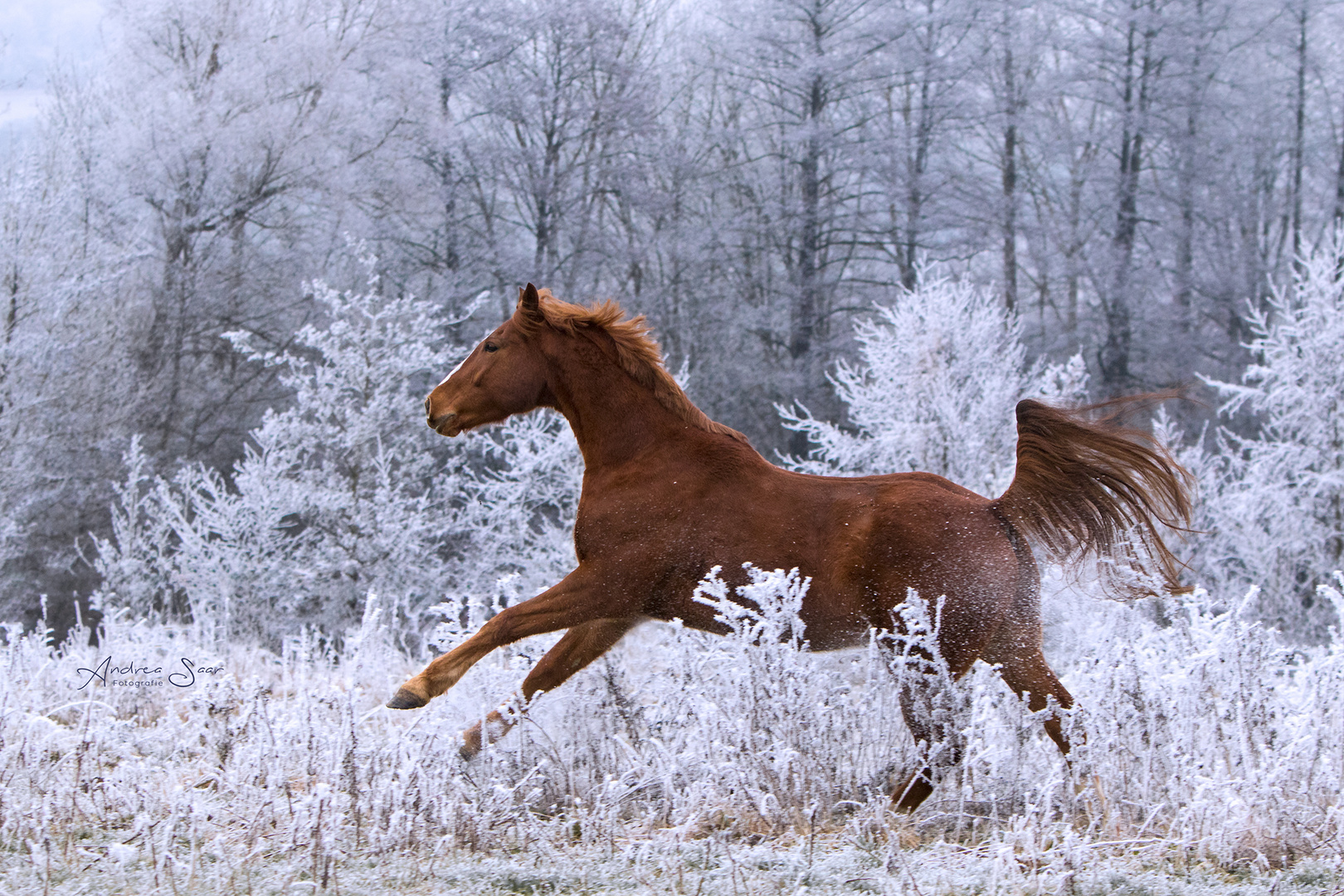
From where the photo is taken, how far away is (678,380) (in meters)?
19.5

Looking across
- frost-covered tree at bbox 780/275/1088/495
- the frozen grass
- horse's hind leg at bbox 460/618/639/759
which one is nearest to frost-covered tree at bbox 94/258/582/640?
frost-covered tree at bbox 780/275/1088/495

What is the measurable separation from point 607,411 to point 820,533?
94cm

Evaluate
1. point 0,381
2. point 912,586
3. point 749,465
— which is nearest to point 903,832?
point 912,586

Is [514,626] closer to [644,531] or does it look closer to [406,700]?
[406,700]

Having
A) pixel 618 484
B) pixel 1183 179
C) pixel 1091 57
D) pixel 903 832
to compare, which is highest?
pixel 1091 57

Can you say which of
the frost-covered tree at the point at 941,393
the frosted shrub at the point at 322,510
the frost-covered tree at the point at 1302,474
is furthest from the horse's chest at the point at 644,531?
the frost-covered tree at the point at 1302,474

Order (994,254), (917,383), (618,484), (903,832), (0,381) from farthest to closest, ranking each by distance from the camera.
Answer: (994,254)
(0,381)
(917,383)
(618,484)
(903,832)

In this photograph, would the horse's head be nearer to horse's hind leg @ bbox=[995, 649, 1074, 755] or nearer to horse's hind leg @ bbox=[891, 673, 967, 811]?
horse's hind leg @ bbox=[891, 673, 967, 811]

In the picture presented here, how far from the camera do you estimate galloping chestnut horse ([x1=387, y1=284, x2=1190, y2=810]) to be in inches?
147

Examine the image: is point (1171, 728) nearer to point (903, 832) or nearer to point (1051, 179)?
point (903, 832)

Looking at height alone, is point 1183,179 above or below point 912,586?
above

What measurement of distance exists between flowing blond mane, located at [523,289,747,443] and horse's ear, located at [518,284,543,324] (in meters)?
0.02

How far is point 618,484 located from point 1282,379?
645 inches

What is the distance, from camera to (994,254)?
93.1 feet
